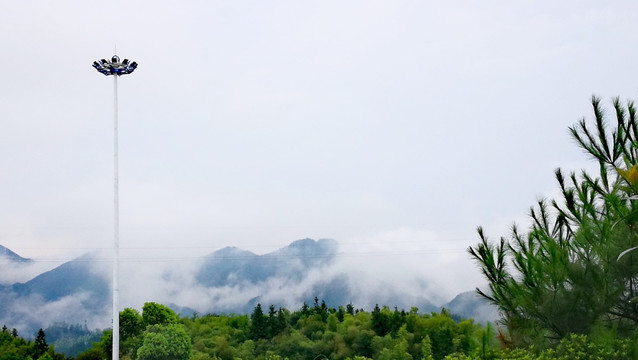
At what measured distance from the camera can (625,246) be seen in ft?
24.7

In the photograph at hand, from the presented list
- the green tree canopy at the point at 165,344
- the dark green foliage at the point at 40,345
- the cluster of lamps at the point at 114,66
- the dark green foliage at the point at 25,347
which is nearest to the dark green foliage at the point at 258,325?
the green tree canopy at the point at 165,344

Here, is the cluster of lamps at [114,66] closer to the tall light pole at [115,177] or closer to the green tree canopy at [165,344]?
the tall light pole at [115,177]

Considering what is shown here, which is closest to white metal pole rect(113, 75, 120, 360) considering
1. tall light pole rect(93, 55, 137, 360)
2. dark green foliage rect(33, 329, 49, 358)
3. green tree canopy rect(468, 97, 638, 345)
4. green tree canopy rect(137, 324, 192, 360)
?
tall light pole rect(93, 55, 137, 360)

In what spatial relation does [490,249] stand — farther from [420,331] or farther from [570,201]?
[420,331]

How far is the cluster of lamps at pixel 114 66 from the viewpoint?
38.3 ft

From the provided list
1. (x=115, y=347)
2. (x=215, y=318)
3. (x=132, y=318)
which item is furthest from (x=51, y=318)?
(x=115, y=347)

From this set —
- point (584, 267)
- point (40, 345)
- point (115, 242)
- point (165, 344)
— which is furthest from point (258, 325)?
point (584, 267)

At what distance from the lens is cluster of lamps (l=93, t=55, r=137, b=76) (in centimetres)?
1168

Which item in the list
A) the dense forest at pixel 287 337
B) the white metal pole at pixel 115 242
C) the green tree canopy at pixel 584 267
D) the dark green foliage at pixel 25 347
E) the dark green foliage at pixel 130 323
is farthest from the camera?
the dark green foliage at pixel 130 323

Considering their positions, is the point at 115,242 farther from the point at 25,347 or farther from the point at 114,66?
the point at 25,347

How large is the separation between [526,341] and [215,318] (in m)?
28.0

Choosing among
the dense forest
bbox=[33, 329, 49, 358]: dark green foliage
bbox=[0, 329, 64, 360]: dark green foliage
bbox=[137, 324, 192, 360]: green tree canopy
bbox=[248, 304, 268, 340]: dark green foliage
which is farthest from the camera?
bbox=[248, 304, 268, 340]: dark green foliage

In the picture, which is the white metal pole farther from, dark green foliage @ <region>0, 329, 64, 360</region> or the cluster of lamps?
dark green foliage @ <region>0, 329, 64, 360</region>

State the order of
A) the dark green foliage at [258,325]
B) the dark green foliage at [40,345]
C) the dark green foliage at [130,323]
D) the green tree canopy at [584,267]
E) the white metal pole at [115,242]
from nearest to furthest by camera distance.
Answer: the green tree canopy at [584,267]
the white metal pole at [115,242]
the dark green foliage at [40,345]
the dark green foliage at [130,323]
the dark green foliage at [258,325]
